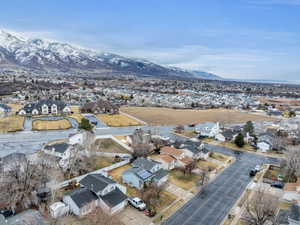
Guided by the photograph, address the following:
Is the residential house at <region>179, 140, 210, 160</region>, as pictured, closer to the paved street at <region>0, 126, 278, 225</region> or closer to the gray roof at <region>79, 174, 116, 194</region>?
the paved street at <region>0, 126, 278, 225</region>

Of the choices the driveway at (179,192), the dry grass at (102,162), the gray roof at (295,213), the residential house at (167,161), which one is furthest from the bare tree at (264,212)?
the dry grass at (102,162)

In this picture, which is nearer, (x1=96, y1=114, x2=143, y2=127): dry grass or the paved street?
the paved street

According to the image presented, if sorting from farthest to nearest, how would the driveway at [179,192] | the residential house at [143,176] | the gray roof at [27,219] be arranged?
1. the residential house at [143,176]
2. the driveway at [179,192]
3. the gray roof at [27,219]

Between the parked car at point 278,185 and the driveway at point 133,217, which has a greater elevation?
the parked car at point 278,185

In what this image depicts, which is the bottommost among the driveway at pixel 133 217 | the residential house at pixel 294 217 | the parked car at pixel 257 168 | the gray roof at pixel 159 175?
the driveway at pixel 133 217

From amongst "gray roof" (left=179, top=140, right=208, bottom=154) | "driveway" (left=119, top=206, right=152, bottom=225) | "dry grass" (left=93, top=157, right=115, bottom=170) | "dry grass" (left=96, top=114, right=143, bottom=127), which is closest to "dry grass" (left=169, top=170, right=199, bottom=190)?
"gray roof" (left=179, top=140, right=208, bottom=154)

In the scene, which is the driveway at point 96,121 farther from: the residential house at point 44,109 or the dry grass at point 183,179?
the dry grass at point 183,179

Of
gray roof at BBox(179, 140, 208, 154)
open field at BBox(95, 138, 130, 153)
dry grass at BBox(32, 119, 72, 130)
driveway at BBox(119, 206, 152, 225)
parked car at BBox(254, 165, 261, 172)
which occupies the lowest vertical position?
driveway at BBox(119, 206, 152, 225)
